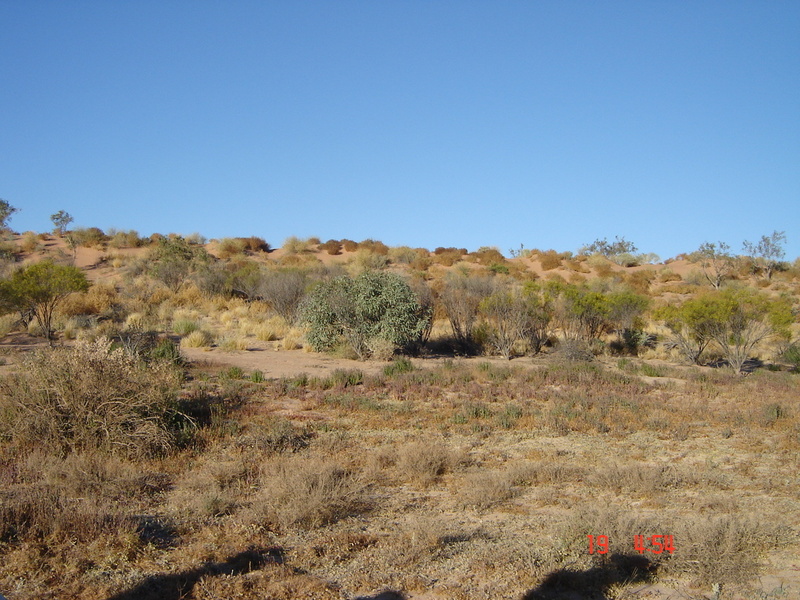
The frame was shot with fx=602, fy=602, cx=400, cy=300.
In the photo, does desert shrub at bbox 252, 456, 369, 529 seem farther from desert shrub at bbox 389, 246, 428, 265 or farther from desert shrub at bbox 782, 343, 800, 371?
desert shrub at bbox 389, 246, 428, 265

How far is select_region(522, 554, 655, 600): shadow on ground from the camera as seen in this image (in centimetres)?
449

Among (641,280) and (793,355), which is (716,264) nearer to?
(641,280)

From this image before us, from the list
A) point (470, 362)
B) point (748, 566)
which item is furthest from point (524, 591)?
point (470, 362)

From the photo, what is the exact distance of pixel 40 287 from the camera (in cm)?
1855

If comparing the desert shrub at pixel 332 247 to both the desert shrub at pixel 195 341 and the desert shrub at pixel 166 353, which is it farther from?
the desert shrub at pixel 166 353

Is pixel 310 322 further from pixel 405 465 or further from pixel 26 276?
pixel 405 465

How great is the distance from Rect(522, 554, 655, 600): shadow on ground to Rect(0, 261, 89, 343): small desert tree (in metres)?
17.8

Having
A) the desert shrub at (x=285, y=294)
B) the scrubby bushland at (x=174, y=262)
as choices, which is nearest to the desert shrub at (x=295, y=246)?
the scrubby bushland at (x=174, y=262)

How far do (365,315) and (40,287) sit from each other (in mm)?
10126

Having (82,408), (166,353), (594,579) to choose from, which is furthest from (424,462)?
(166,353)

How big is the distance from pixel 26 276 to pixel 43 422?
13.2 m

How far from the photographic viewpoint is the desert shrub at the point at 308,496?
18.8 ft
